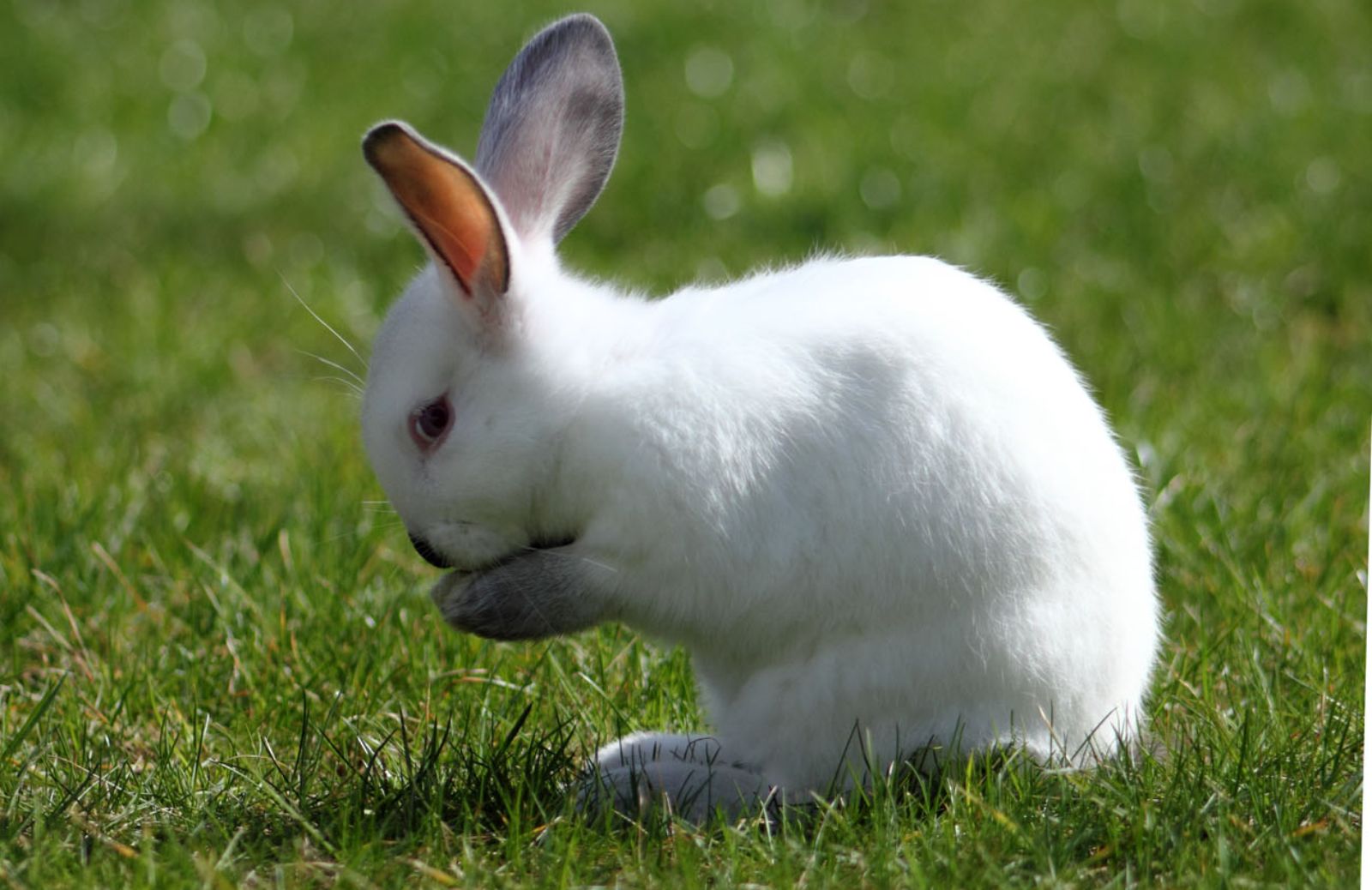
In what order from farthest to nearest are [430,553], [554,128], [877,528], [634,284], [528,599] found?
[634,284], [554,128], [430,553], [528,599], [877,528]

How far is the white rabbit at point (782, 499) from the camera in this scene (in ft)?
8.81

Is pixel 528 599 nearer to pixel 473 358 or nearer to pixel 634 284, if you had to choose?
pixel 473 358

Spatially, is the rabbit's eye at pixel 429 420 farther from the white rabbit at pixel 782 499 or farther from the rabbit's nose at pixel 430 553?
the rabbit's nose at pixel 430 553

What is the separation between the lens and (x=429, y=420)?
2879 millimetres

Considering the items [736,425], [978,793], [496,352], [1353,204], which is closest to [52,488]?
[496,352]

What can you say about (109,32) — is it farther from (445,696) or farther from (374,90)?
(445,696)

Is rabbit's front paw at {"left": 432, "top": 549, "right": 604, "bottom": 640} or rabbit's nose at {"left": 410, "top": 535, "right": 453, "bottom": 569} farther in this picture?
rabbit's nose at {"left": 410, "top": 535, "right": 453, "bottom": 569}

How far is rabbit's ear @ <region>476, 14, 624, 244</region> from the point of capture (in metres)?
3.04

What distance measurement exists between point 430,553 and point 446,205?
1.84 feet

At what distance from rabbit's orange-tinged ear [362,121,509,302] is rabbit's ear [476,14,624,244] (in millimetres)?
214

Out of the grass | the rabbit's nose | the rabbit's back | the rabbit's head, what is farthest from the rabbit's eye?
the grass

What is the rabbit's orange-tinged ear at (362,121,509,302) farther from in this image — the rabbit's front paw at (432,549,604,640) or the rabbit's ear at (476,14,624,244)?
the rabbit's front paw at (432,549,604,640)

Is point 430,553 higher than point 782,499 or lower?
lower

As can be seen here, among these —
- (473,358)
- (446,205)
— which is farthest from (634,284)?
(446,205)
